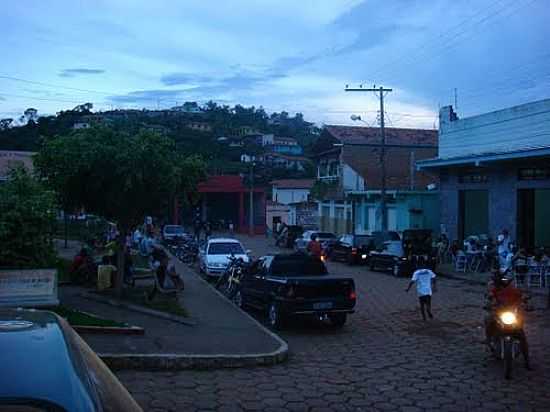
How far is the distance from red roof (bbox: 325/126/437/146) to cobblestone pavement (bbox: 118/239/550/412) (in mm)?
36643

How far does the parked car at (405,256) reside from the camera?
26.3 meters

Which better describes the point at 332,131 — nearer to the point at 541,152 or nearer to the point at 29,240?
the point at 541,152

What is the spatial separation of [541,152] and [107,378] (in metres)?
23.5

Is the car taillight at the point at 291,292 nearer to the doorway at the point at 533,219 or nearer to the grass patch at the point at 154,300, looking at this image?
the grass patch at the point at 154,300

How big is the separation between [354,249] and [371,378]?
22157mm

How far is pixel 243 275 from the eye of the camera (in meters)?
17.2

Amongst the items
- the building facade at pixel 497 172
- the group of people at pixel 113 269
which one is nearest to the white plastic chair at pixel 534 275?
the building facade at pixel 497 172

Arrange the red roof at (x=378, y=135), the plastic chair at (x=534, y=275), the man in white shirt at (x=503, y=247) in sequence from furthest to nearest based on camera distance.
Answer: the red roof at (x=378, y=135) → the man in white shirt at (x=503, y=247) → the plastic chair at (x=534, y=275)

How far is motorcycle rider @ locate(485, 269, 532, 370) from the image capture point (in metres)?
10.3

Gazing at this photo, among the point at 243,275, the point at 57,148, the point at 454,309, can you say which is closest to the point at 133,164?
the point at 57,148

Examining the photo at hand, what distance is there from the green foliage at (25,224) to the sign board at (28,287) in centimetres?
45

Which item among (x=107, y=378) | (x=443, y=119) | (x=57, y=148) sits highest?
(x=443, y=119)

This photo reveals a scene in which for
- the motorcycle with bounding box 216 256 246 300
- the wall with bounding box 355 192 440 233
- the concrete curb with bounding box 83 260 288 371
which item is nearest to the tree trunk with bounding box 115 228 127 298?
the motorcycle with bounding box 216 256 246 300

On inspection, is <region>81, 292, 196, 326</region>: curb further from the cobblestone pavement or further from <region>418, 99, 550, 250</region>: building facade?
<region>418, 99, 550, 250</region>: building facade
